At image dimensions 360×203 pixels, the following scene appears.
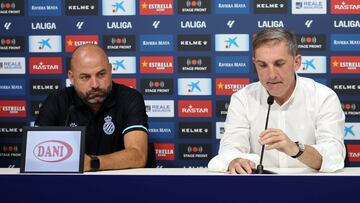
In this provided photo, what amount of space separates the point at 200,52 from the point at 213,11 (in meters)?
0.28

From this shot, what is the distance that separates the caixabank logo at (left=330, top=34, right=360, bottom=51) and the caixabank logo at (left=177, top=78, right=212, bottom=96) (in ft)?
2.73

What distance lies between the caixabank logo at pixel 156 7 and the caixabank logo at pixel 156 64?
0.29 meters

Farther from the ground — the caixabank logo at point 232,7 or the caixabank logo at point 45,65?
the caixabank logo at point 232,7

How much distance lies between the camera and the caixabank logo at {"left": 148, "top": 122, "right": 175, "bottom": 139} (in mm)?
3889

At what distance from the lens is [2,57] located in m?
3.96

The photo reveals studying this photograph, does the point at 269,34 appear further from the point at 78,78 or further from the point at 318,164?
the point at 78,78

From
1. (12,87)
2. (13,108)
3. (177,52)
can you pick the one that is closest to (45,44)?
(12,87)

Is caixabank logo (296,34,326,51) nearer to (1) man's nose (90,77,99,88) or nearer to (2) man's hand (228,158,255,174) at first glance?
(1) man's nose (90,77,99,88)

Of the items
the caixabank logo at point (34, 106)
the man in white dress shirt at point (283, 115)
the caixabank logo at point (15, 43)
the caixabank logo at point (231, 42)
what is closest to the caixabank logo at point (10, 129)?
the caixabank logo at point (34, 106)

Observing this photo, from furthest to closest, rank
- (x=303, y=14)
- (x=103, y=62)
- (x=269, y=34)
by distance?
(x=303, y=14)
(x=103, y=62)
(x=269, y=34)

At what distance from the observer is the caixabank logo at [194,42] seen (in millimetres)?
3824

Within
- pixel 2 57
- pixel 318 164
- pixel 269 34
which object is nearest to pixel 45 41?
pixel 2 57

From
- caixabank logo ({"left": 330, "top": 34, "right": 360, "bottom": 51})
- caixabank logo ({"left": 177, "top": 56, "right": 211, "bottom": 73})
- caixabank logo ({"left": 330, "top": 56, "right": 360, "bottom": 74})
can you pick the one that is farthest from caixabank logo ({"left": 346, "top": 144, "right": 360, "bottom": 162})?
caixabank logo ({"left": 177, "top": 56, "right": 211, "bottom": 73})
